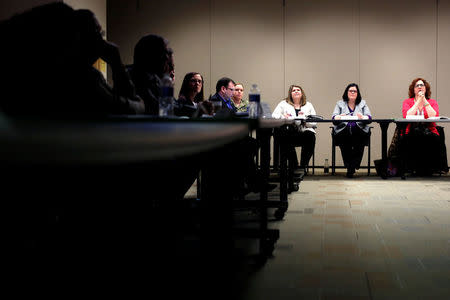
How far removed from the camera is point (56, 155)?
0.92 ft

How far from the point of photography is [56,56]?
57.6 inches

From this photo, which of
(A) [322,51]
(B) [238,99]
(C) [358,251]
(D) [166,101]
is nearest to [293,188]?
(B) [238,99]

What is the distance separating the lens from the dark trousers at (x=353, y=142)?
5.84 metres

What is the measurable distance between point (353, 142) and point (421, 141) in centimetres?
86

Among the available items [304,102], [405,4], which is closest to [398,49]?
[405,4]

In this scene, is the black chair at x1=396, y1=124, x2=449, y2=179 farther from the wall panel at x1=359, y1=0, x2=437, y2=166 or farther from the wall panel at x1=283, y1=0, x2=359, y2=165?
the wall panel at x1=283, y1=0, x2=359, y2=165

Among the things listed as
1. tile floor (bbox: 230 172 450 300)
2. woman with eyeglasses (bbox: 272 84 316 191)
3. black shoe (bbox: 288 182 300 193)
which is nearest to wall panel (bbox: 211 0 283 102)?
woman with eyeglasses (bbox: 272 84 316 191)

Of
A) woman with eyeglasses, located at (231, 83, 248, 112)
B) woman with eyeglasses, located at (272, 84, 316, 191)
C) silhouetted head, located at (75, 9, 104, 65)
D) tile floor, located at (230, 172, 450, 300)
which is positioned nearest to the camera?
silhouetted head, located at (75, 9, 104, 65)

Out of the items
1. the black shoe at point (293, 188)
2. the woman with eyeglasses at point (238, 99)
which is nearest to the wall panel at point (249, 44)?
→ the woman with eyeglasses at point (238, 99)

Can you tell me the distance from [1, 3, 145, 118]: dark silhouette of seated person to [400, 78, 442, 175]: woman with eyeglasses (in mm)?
4927

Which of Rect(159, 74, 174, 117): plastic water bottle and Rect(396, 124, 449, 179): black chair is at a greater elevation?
Rect(159, 74, 174, 117): plastic water bottle

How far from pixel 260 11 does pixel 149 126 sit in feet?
24.0

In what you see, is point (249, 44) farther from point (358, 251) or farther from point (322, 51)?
point (358, 251)

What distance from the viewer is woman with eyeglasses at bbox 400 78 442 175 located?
19.2ft
